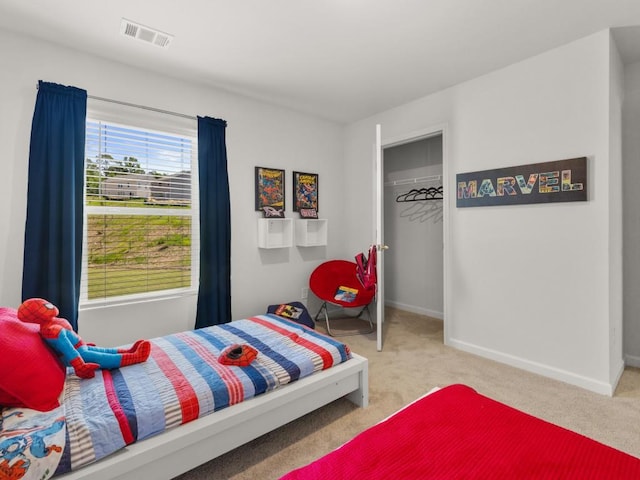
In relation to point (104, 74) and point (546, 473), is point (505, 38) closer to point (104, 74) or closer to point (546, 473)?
point (546, 473)

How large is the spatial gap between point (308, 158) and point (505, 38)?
229cm

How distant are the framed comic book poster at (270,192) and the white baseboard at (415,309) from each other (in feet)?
7.42

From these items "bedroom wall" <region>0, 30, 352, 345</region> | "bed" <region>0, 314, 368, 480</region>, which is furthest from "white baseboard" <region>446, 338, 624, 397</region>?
"bedroom wall" <region>0, 30, 352, 345</region>

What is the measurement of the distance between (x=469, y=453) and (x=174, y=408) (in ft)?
4.02

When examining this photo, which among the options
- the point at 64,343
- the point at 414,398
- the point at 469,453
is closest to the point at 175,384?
the point at 64,343

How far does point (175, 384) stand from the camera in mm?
1664

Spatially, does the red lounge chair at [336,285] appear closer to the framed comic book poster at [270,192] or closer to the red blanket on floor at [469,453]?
the framed comic book poster at [270,192]

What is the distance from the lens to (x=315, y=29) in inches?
93.1

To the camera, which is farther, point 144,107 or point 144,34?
point 144,107

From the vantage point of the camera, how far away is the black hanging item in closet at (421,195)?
168 inches

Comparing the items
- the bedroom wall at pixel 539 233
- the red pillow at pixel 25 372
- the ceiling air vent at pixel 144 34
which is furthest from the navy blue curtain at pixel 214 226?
the bedroom wall at pixel 539 233

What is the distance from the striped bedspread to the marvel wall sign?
189 cm

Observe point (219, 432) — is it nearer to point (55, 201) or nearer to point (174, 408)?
point (174, 408)

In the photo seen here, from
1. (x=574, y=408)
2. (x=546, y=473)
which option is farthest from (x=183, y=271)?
(x=574, y=408)
